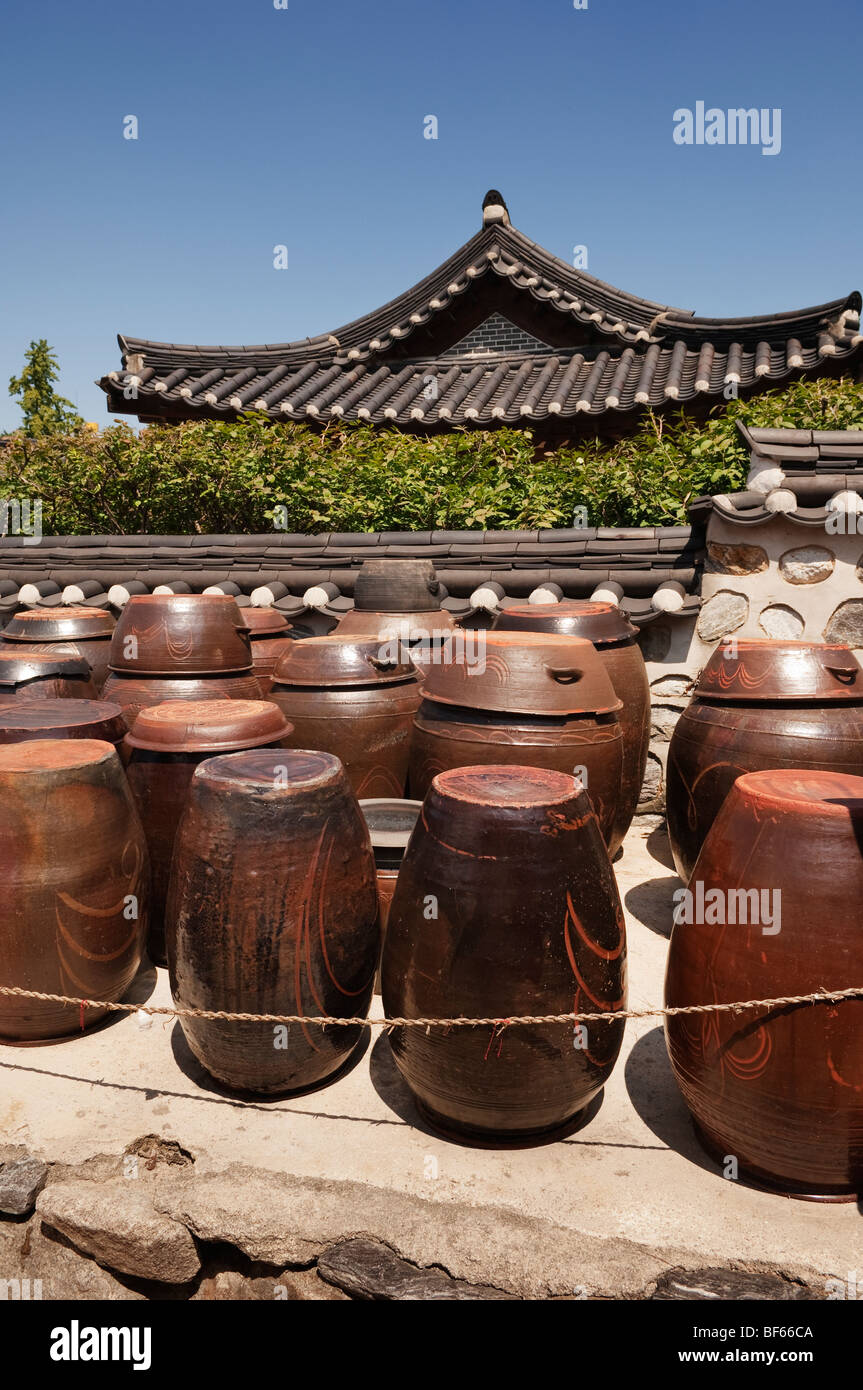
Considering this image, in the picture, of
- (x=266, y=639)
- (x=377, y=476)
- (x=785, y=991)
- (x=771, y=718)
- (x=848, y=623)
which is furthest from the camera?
(x=377, y=476)

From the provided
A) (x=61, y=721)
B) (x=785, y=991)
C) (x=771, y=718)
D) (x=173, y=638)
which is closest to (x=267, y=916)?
(x=785, y=991)

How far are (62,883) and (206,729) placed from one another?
83 centimetres

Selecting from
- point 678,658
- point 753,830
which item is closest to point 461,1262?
point 753,830

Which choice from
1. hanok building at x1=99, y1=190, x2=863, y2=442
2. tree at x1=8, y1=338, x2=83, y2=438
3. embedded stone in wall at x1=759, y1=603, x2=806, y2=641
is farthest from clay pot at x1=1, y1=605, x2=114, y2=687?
tree at x1=8, y1=338, x2=83, y2=438

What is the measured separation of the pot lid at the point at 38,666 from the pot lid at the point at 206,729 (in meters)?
1.28

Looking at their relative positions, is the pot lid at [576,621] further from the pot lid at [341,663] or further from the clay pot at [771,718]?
the clay pot at [771,718]

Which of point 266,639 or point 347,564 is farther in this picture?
point 347,564

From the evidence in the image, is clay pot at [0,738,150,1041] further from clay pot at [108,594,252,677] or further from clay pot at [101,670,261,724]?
clay pot at [108,594,252,677]

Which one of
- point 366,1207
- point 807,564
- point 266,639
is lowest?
point 366,1207

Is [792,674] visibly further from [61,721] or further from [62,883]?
[61,721]

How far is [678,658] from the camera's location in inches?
226

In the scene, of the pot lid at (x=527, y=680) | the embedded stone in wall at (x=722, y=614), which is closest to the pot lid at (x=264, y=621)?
the pot lid at (x=527, y=680)

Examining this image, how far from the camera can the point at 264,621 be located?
574 cm
